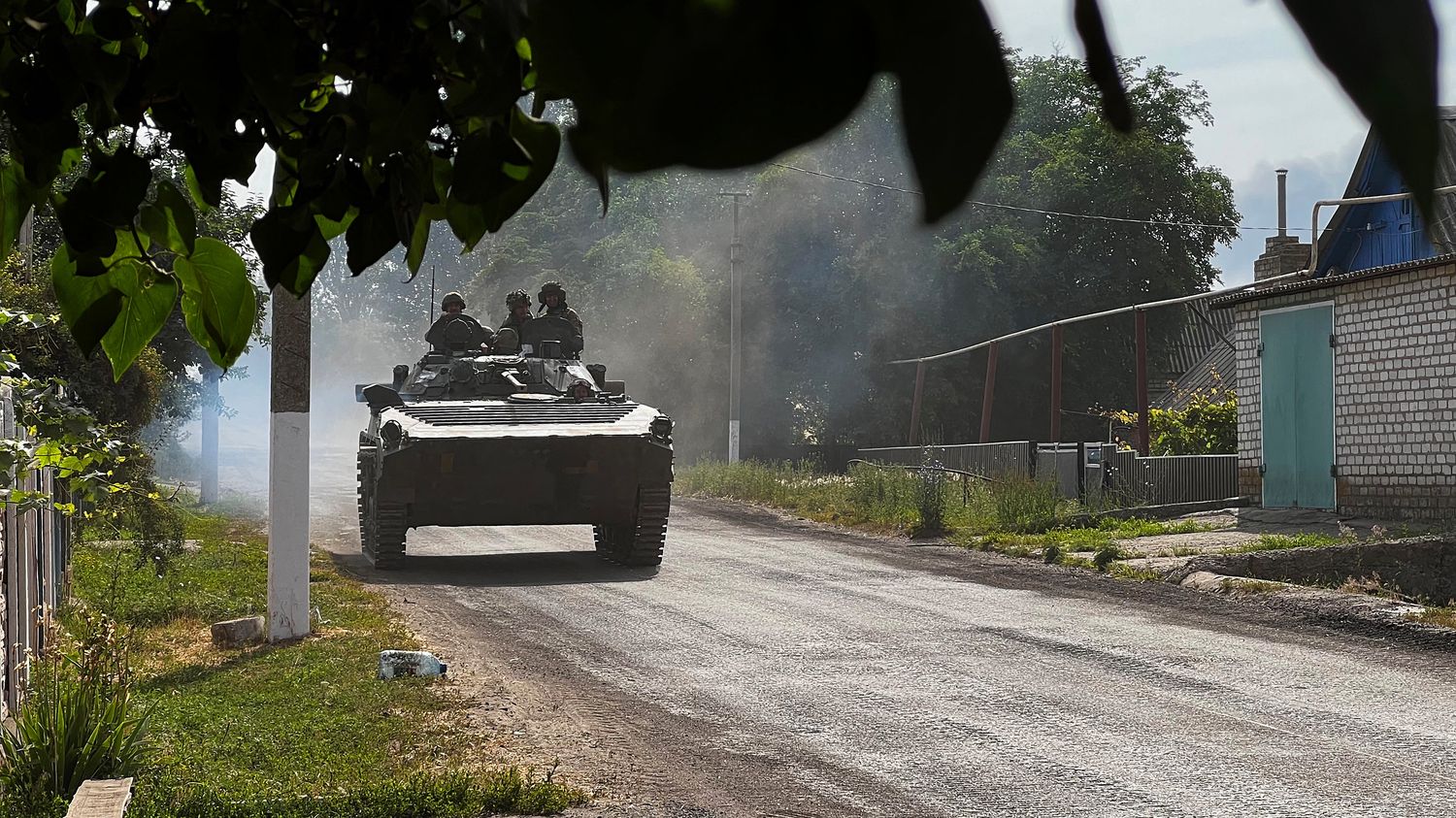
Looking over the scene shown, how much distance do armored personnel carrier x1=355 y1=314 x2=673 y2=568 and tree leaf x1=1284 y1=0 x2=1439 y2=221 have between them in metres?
11.8

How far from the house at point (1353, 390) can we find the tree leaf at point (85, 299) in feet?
43.3

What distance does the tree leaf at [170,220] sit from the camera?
5.02ft

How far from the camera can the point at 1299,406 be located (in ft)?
53.5

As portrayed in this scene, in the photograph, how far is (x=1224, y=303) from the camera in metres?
17.6

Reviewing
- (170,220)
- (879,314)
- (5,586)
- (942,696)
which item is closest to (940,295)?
(879,314)

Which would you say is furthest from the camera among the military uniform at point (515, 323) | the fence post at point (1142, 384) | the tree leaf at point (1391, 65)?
the fence post at point (1142, 384)

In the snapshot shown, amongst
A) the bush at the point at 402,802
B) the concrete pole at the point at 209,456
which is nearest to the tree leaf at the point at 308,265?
the bush at the point at 402,802

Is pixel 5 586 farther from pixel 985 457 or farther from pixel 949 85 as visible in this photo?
pixel 985 457

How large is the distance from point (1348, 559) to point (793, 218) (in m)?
21.2

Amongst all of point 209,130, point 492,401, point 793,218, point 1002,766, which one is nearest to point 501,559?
point 492,401

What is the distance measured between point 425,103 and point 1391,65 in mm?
825

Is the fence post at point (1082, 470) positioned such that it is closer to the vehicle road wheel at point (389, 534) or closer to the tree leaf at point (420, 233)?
the vehicle road wheel at point (389, 534)

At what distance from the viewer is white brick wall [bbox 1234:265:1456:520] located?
14.2m

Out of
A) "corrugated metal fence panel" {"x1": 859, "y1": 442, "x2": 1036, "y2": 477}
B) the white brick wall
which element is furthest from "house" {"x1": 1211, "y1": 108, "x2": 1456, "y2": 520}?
"corrugated metal fence panel" {"x1": 859, "y1": 442, "x2": 1036, "y2": 477}
